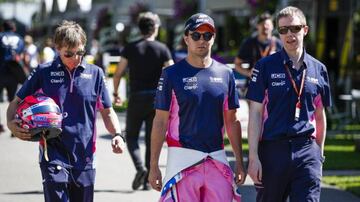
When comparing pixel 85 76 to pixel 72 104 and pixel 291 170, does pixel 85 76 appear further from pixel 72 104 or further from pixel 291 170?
pixel 291 170

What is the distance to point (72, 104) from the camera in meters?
7.14

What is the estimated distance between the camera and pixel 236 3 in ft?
118

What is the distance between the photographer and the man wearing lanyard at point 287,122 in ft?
22.3

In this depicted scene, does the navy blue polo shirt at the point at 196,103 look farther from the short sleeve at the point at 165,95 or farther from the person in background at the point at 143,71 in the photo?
the person in background at the point at 143,71

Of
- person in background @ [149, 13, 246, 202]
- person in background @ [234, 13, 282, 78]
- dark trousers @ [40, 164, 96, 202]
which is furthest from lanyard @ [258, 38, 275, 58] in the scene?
person in background @ [149, 13, 246, 202]

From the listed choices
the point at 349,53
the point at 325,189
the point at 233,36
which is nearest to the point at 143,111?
the point at 325,189

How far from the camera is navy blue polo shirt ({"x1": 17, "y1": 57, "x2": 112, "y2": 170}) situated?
710 centimetres

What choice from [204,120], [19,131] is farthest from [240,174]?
[19,131]

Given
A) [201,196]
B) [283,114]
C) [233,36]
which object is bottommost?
[233,36]

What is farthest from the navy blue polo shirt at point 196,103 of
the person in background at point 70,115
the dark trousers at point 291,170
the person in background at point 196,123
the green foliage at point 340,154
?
the green foliage at point 340,154

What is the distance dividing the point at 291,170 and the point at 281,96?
20.7 inches

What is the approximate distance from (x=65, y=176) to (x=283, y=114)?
5.34ft

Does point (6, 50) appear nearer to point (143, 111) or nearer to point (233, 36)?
point (143, 111)

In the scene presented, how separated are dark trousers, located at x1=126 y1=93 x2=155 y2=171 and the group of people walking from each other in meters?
4.09
